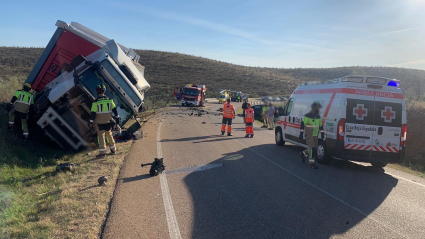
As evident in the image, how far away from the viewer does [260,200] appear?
18.8ft

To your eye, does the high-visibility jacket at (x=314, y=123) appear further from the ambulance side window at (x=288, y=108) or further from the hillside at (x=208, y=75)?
the hillside at (x=208, y=75)

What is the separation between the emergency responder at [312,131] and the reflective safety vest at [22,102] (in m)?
7.79

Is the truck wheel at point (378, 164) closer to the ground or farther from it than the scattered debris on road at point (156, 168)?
closer to the ground

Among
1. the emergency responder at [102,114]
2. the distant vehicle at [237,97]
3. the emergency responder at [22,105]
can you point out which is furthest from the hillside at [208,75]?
the emergency responder at [102,114]

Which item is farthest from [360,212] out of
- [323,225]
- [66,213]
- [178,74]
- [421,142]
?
[178,74]

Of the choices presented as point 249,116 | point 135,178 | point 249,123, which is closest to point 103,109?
point 135,178

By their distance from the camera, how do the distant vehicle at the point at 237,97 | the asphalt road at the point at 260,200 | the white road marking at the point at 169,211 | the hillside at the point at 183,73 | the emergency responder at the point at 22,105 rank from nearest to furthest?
the white road marking at the point at 169,211 → the asphalt road at the point at 260,200 → the emergency responder at the point at 22,105 → the distant vehicle at the point at 237,97 → the hillside at the point at 183,73

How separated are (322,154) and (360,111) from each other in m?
1.54

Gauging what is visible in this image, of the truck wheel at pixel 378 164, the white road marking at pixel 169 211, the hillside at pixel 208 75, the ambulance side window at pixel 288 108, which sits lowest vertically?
the truck wheel at pixel 378 164

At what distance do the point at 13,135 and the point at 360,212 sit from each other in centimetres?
856

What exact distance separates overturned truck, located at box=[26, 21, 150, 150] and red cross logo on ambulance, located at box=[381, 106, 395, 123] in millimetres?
6817

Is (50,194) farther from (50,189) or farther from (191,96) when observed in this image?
(191,96)

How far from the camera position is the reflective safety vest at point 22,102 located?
897cm

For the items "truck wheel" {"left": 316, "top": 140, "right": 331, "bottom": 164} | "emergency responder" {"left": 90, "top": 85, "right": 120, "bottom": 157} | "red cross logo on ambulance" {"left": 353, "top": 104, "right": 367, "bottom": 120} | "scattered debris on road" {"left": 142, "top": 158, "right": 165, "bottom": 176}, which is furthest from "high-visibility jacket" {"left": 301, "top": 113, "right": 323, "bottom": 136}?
"emergency responder" {"left": 90, "top": 85, "right": 120, "bottom": 157}
